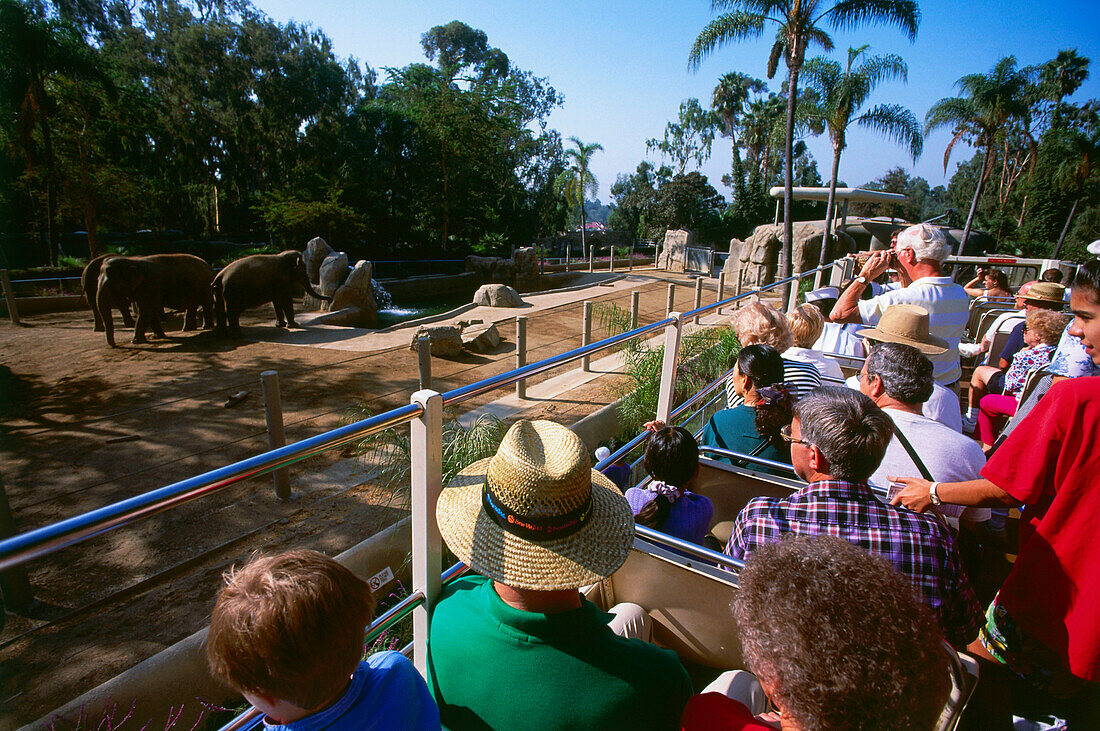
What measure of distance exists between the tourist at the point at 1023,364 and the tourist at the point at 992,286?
9.79 ft

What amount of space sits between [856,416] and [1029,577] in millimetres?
649

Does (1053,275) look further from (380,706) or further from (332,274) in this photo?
(332,274)

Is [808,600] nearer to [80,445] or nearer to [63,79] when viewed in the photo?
[80,445]

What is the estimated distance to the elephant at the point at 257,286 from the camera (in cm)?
980

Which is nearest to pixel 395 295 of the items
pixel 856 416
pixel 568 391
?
pixel 568 391

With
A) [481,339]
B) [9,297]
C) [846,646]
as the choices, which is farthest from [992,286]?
[9,297]

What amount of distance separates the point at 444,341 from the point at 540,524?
25.0 feet

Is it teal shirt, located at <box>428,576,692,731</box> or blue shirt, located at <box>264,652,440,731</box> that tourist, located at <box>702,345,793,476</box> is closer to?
teal shirt, located at <box>428,576,692,731</box>

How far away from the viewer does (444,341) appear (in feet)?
27.8

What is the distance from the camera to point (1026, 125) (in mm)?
28281

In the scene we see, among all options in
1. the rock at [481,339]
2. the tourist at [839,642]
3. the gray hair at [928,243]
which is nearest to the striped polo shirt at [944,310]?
the gray hair at [928,243]

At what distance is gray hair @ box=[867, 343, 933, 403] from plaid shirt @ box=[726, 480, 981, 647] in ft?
2.60

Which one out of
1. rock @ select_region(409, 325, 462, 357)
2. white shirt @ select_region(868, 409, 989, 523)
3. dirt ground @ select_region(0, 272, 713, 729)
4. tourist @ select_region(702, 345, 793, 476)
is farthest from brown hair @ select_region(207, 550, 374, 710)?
rock @ select_region(409, 325, 462, 357)

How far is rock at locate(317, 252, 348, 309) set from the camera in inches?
526
